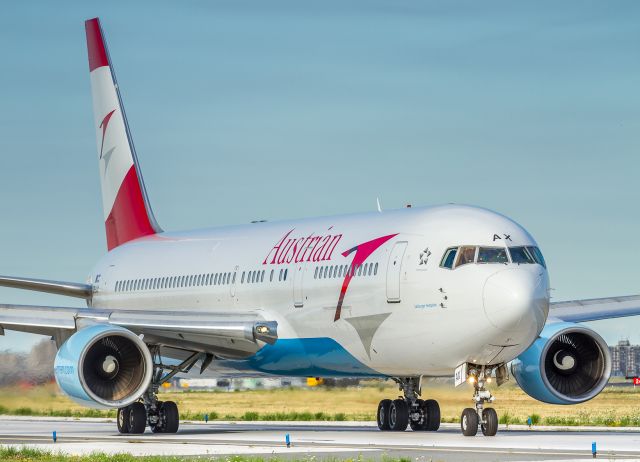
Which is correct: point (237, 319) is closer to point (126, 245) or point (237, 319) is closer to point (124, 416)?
point (124, 416)

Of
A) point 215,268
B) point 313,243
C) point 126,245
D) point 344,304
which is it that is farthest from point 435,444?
point 126,245

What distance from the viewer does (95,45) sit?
1609 inches

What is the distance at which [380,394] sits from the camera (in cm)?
3362

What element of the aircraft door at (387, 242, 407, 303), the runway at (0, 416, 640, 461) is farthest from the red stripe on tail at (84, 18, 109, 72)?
the aircraft door at (387, 242, 407, 303)

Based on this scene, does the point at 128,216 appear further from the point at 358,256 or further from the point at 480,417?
the point at 480,417

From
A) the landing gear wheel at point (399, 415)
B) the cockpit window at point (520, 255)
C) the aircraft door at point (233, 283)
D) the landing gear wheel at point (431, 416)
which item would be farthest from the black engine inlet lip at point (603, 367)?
the aircraft door at point (233, 283)

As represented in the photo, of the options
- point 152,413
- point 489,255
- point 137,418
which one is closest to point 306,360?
point 152,413

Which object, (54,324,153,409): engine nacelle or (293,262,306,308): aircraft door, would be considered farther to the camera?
(293,262,306,308): aircraft door

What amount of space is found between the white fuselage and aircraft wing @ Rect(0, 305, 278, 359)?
0.47 metres

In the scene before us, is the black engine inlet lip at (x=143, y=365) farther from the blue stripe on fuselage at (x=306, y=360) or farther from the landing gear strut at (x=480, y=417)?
the landing gear strut at (x=480, y=417)

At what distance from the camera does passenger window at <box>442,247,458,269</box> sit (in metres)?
24.6

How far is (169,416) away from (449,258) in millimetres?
8067

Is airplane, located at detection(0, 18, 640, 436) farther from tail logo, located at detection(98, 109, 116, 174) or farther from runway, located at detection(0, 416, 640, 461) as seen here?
tail logo, located at detection(98, 109, 116, 174)

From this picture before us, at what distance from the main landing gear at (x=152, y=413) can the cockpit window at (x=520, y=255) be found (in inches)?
336
